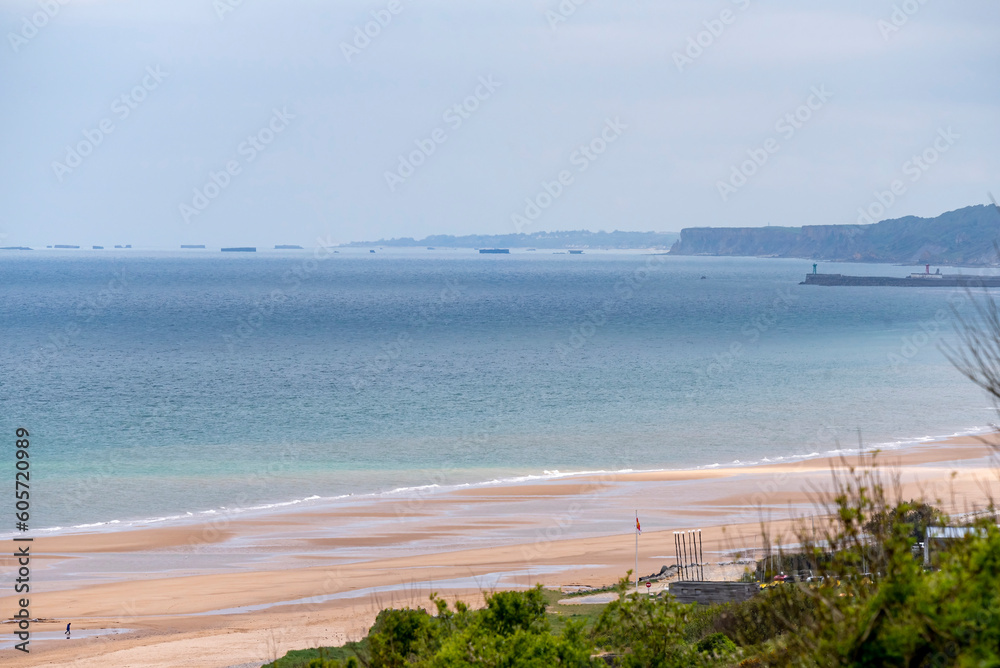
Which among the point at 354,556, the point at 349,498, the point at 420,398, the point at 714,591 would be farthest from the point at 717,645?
the point at 420,398

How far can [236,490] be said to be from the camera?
3412cm

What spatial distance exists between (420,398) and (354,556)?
28.0m

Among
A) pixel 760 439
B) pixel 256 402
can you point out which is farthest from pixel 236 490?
pixel 760 439

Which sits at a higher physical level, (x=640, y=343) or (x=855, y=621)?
(x=640, y=343)

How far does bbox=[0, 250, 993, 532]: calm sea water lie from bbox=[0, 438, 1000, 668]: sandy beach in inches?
122

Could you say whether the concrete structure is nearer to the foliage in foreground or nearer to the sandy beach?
the sandy beach

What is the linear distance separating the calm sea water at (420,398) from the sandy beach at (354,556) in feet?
10.1

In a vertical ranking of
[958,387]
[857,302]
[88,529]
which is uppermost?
[857,302]

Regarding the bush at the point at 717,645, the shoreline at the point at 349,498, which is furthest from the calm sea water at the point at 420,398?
the bush at the point at 717,645

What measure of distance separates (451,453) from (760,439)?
14410 millimetres

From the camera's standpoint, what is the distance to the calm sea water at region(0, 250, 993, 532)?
37188 mm

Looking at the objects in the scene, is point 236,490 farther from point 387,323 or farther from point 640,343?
point 387,323

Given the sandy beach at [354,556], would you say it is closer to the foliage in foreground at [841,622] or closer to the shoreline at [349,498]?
the shoreline at [349,498]

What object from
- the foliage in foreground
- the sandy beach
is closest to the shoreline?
the sandy beach
